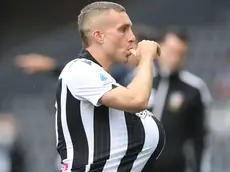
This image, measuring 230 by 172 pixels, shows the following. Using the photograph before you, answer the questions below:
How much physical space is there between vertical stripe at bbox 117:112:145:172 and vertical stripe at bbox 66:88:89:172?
0.61ft

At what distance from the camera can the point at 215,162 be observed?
7527 mm

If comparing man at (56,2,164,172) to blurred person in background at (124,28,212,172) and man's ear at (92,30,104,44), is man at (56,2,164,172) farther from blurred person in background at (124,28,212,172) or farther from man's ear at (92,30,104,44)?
blurred person in background at (124,28,212,172)

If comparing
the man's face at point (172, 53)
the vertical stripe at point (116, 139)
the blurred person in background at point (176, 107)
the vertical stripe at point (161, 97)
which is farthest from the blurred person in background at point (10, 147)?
the vertical stripe at point (116, 139)

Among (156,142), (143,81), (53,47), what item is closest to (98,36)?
(143,81)

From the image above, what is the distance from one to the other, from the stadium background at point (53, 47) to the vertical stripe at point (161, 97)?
101cm

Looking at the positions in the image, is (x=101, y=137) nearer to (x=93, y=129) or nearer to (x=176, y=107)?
(x=93, y=129)

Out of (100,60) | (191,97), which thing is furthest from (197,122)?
(100,60)

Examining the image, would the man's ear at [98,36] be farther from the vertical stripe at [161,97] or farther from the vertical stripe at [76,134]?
the vertical stripe at [161,97]

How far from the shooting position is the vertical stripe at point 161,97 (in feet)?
21.1

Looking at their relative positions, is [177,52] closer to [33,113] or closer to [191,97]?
[191,97]

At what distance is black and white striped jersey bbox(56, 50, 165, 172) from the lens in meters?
3.84

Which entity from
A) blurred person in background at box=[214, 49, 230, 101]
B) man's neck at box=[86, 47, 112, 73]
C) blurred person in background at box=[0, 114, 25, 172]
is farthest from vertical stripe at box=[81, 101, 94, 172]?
blurred person in background at box=[214, 49, 230, 101]

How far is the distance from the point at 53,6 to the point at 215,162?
2.09 m

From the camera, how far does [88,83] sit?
3805 millimetres
